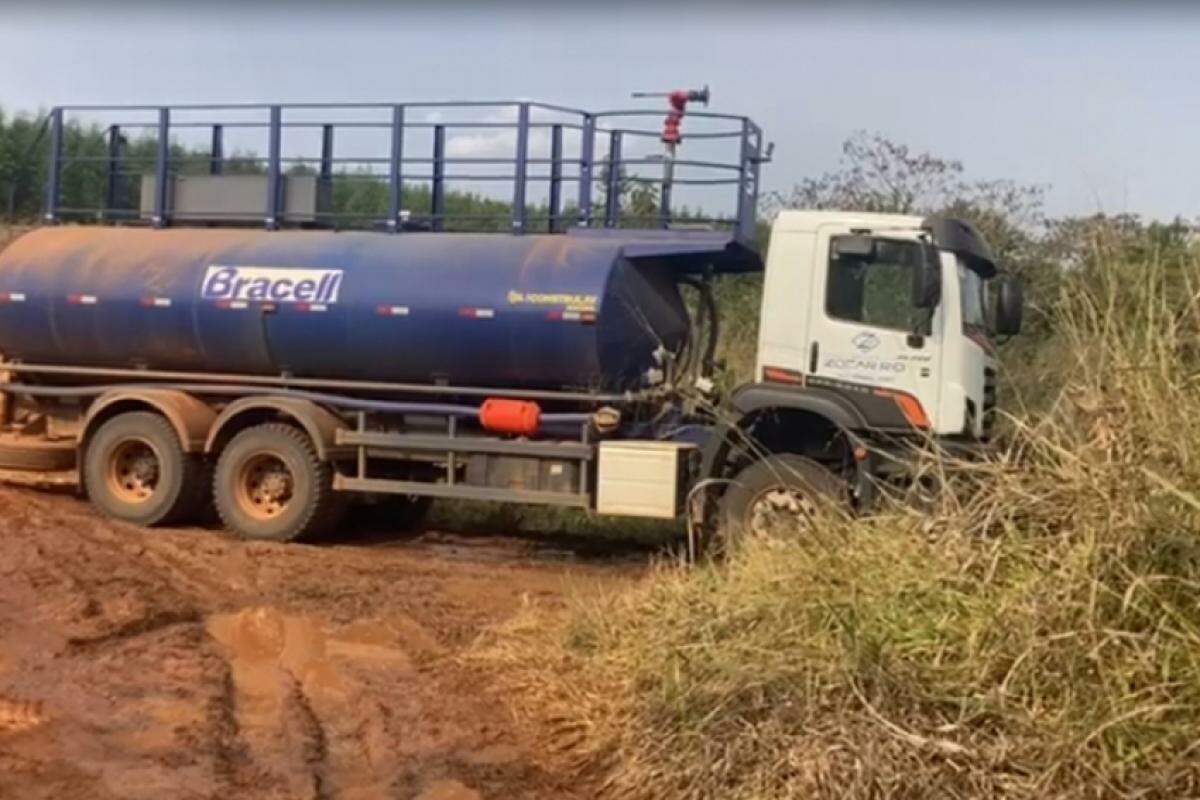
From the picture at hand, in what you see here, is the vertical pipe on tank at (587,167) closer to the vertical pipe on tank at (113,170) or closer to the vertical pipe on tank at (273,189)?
the vertical pipe on tank at (273,189)

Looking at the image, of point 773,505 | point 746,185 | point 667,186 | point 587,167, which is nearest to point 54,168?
point 587,167

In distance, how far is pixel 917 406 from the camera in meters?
11.2

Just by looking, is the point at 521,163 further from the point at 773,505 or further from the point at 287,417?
the point at 773,505

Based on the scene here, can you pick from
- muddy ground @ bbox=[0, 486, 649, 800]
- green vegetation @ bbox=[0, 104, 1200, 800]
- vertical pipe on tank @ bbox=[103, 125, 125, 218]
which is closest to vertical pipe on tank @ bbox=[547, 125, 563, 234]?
muddy ground @ bbox=[0, 486, 649, 800]

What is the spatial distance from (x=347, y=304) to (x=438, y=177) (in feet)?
5.18

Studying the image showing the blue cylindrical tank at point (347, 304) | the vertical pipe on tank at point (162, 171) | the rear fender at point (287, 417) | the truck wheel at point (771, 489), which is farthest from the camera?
the vertical pipe on tank at point (162, 171)

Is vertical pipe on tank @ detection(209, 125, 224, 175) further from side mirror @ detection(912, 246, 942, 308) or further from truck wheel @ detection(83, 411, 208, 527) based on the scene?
side mirror @ detection(912, 246, 942, 308)

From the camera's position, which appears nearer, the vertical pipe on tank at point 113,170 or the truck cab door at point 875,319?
the truck cab door at point 875,319

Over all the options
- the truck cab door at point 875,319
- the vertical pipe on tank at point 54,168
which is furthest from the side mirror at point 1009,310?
the vertical pipe on tank at point 54,168

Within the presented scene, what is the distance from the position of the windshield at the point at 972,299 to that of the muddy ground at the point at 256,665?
3.13 metres

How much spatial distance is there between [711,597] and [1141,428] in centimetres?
215

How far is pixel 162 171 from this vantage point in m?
14.5

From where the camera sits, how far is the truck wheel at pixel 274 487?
13.2 meters

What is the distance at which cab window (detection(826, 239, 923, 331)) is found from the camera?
1121cm
